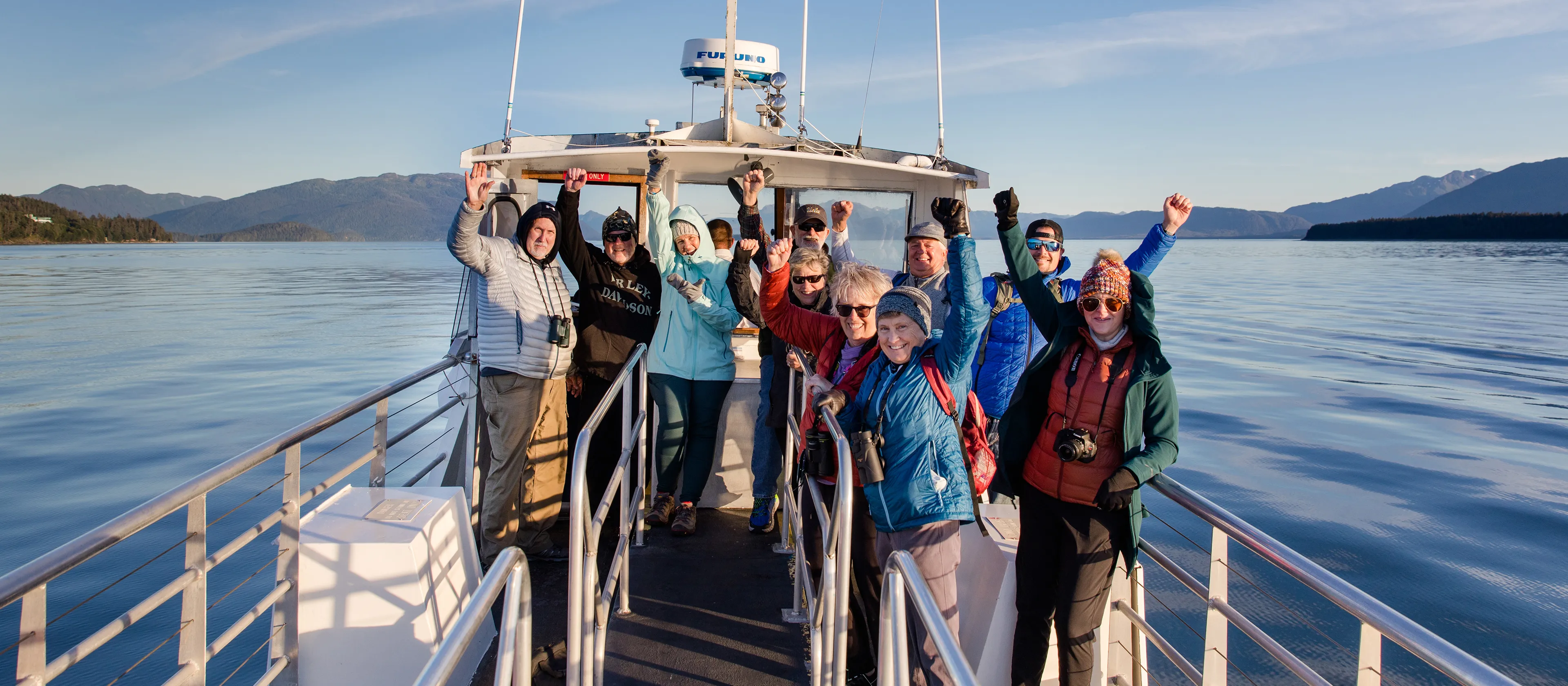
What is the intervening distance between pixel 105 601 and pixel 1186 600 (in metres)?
9.68

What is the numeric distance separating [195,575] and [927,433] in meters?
2.10

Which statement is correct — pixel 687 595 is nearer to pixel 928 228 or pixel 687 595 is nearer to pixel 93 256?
pixel 928 228

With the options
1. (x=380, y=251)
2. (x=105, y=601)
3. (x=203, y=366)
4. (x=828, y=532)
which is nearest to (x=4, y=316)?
(x=203, y=366)

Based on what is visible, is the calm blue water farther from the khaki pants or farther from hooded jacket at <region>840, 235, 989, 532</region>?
the khaki pants

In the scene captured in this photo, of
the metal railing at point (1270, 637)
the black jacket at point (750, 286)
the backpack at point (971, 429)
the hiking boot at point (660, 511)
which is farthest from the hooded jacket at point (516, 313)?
the metal railing at point (1270, 637)

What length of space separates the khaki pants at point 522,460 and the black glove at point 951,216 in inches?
79.6

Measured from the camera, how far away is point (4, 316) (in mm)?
27609

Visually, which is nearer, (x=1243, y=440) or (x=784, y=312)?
(x=784, y=312)

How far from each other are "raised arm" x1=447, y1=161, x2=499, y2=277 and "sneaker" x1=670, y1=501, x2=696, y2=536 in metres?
1.71

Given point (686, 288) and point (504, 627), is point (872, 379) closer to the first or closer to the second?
point (504, 627)

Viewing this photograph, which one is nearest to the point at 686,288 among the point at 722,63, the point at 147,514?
the point at 147,514

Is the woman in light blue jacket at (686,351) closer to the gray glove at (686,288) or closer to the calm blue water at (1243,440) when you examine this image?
the gray glove at (686,288)

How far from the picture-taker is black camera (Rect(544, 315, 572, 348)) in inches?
149

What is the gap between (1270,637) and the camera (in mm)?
2363
